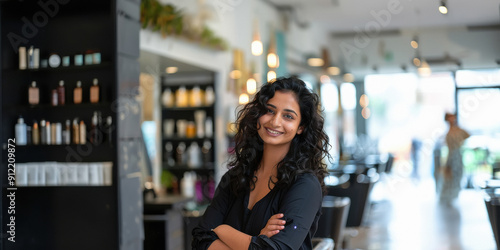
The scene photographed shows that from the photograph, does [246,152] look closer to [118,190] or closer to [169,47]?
[118,190]

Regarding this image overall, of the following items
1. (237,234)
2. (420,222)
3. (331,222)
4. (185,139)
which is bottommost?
(420,222)

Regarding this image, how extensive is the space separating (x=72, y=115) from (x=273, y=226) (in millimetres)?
2522

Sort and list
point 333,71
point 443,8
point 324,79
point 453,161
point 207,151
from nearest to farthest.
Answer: point 443,8 → point 453,161 → point 207,151 → point 333,71 → point 324,79

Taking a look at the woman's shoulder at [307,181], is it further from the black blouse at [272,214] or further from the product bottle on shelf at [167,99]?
the product bottle on shelf at [167,99]

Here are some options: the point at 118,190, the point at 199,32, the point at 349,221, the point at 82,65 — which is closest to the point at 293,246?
the point at 118,190

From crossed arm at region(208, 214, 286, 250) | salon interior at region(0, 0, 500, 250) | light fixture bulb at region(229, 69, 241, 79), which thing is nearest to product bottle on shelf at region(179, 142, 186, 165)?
light fixture bulb at region(229, 69, 241, 79)

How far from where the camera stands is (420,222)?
20.7 ft

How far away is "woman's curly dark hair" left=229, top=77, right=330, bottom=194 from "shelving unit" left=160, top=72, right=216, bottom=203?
17.0 feet

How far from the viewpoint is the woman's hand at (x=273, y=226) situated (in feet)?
6.20

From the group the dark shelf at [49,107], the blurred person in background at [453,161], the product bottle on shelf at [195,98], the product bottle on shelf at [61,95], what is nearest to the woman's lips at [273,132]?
the blurred person in background at [453,161]

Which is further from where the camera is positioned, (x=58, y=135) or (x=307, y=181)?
(x=58, y=135)
